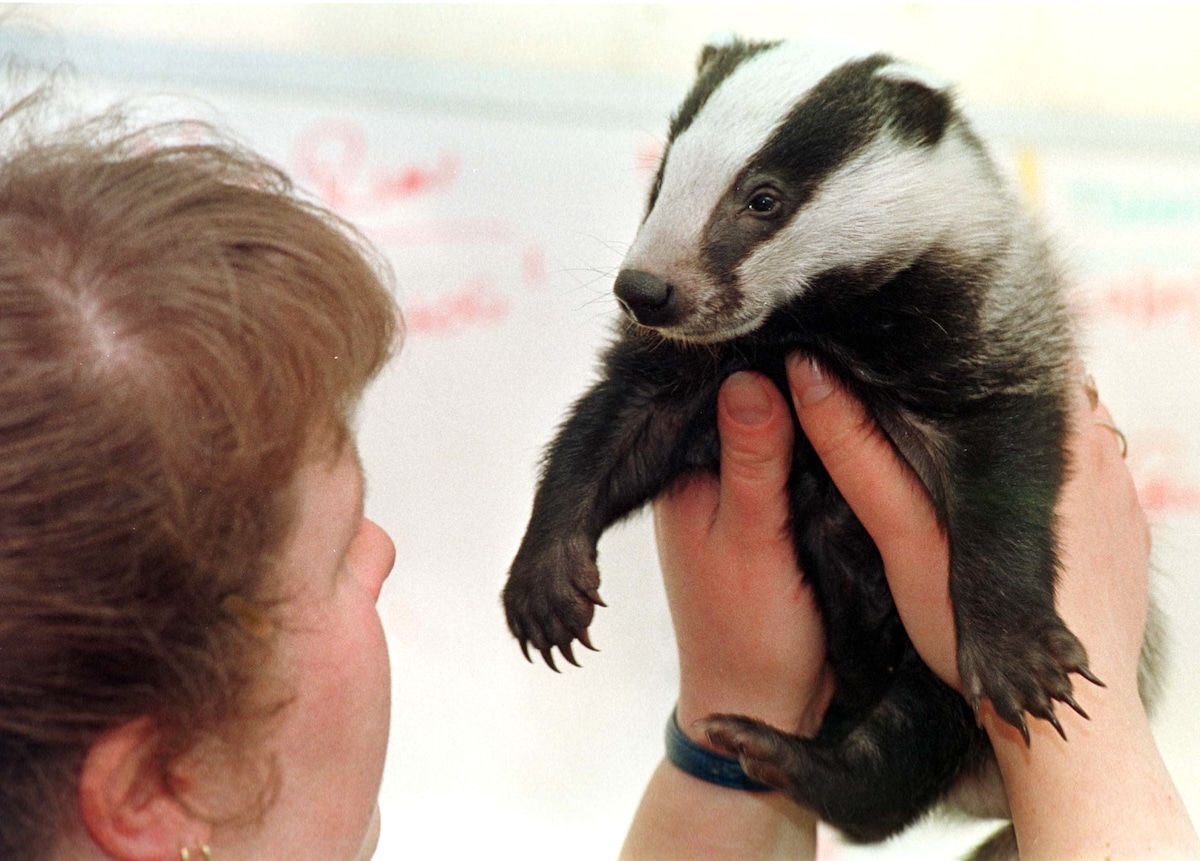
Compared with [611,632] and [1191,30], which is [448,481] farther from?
[1191,30]

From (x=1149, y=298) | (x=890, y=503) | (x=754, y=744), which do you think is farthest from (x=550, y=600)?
(x=1149, y=298)

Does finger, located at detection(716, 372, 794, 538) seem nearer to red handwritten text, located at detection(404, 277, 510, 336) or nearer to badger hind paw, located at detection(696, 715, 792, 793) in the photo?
badger hind paw, located at detection(696, 715, 792, 793)

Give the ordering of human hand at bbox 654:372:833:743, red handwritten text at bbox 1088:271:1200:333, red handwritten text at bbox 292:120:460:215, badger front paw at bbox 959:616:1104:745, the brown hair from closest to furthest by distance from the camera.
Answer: the brown hair → badger front paw at bbox 959:616:1104:745 → human hand at bbox 654:372:833:743 → red handwritten text at bbox 292:120:460:215 → red handwritten text at bbox 1088:271:1200:333

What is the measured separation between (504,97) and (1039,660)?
0.94 metres

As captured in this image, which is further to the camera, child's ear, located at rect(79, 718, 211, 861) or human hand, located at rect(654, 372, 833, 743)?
human hand, located at rect(654, 372, 833, 743)

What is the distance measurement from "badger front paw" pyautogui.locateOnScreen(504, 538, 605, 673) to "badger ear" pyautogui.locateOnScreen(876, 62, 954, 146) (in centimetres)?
54

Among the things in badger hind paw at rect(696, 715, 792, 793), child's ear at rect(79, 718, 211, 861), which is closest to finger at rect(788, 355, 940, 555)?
badger hind paw at rect(696, 715, 792, 793)

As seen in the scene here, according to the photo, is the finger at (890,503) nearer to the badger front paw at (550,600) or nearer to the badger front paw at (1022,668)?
the badger front paw at (1022,668)

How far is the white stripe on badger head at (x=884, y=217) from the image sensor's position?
105cm

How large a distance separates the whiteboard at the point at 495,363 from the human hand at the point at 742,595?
213mm

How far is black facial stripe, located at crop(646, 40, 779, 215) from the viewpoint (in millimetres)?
1081

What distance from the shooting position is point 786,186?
1.03 m

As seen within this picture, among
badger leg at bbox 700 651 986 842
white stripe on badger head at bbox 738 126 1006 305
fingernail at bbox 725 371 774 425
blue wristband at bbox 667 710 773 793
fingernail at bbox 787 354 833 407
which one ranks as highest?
white stripe on badger head at bbox 738 126 1006 305

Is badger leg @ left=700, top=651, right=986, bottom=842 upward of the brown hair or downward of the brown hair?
downward
